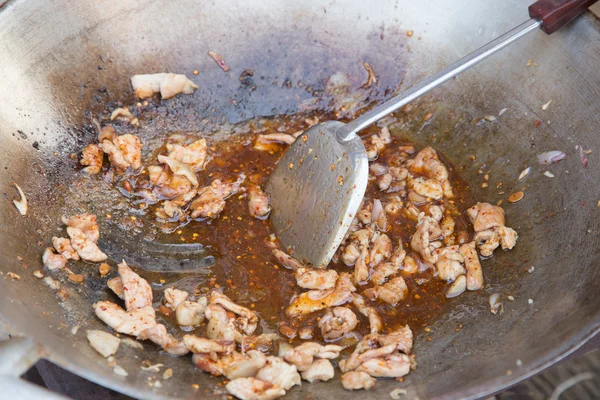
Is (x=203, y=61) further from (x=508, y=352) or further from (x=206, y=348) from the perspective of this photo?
(x=508, y=352)

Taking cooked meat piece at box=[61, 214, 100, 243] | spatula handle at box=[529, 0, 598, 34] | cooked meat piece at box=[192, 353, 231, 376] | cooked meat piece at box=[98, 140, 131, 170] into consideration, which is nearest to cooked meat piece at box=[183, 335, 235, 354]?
cooked meat piece at box=[192, 353, 231, 376]

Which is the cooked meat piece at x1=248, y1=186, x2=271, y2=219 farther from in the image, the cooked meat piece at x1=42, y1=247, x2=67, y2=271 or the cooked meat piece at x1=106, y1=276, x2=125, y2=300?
the cooked meat piece at x1=42, y1=247, x2=67, y2=271

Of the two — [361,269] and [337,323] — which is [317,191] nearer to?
[361,269]

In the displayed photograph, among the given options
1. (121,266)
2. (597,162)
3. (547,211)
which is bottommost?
(547,211)

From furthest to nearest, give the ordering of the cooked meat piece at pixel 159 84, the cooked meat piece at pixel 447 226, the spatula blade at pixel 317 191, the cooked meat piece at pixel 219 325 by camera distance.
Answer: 1. the cooked meat piece at pixel 159 84
2. the cooked meat piece at pixel 447 226
3. the spatula blade at pixel 317 191
4. the cooked meat piece at pixel 219 325

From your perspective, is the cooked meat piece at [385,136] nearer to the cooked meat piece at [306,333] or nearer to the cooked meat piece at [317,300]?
the cooked meat piece at [317,300]

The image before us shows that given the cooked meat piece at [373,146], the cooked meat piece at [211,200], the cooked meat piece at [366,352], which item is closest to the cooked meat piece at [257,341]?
the cooked meat piece at [366,352]

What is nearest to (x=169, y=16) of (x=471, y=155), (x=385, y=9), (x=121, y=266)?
(x=385, y=9)
